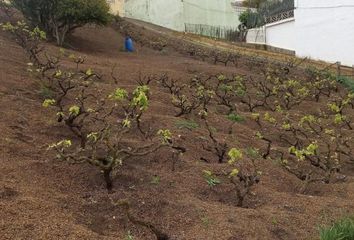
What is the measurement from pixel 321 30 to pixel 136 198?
21.4 metres

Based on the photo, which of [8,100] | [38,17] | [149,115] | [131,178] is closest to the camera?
[131,178]

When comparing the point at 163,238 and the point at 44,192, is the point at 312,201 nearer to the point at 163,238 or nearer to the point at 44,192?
the point at 163,238

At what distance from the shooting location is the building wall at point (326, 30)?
23855 millimetres

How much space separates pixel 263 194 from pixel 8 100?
3.88 m

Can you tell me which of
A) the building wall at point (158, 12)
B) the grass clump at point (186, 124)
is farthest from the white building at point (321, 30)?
the grass clump at point (186, 124)

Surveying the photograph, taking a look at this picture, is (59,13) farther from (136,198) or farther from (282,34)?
(282,34)

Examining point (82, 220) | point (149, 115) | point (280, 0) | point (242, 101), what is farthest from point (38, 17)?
point (280, 0)

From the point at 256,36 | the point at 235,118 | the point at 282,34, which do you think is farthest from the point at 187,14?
the point at 235,118

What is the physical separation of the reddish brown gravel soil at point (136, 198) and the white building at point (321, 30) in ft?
56.2

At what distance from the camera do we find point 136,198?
513 cm

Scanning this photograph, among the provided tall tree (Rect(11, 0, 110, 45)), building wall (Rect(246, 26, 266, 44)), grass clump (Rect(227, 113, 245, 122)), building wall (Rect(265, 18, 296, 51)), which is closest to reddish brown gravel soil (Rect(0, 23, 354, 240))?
grass clump (Rect(227, 113, 245, 122))

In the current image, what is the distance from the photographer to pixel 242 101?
39.5 feet

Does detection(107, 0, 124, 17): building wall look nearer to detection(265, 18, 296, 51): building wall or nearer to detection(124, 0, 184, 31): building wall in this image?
detection(124, 0, 184, 31): building wall

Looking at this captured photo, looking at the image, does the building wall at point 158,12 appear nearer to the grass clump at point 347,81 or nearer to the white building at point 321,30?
the white building at point 321,30
